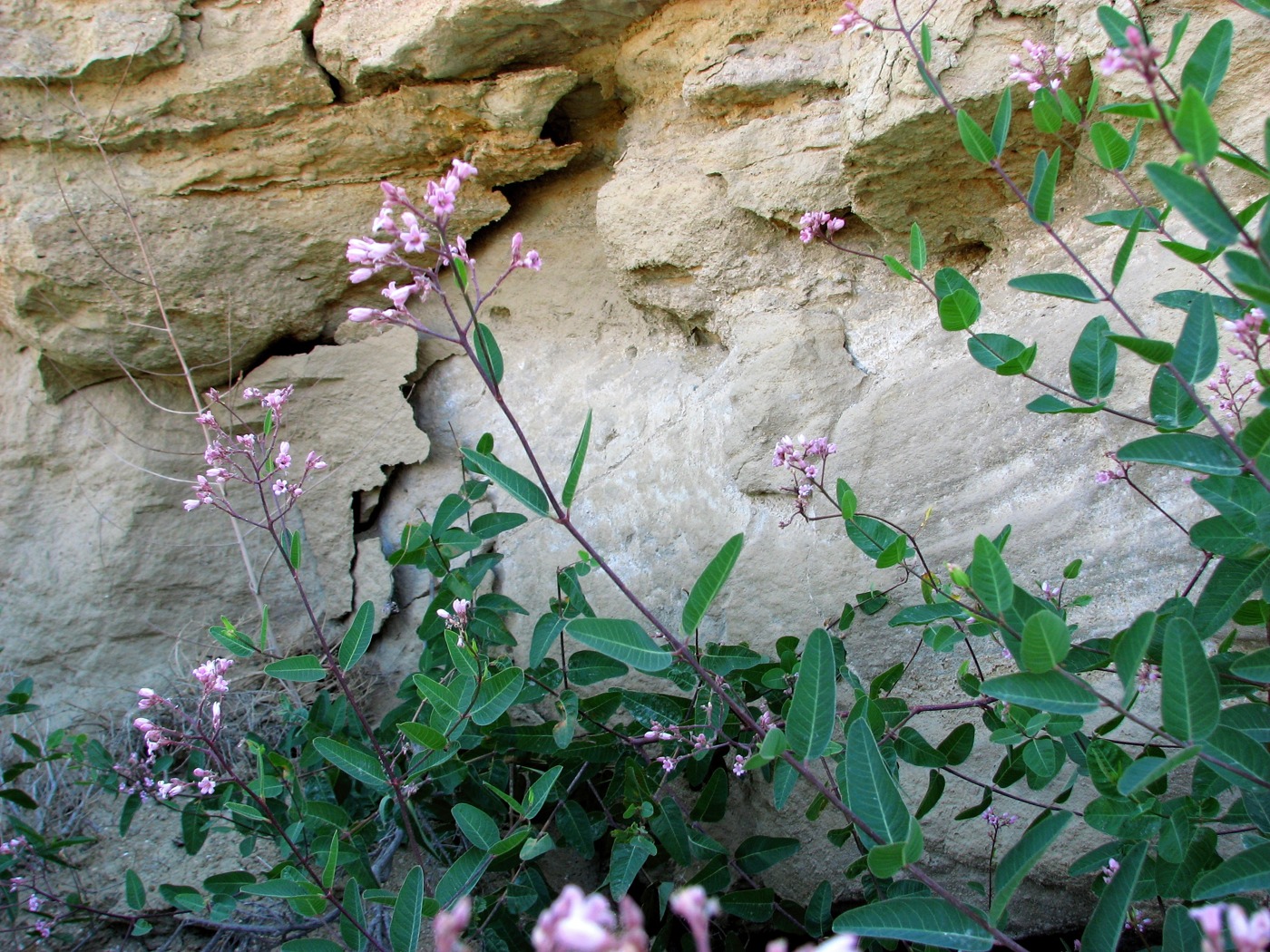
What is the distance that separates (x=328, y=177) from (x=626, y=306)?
1.11m

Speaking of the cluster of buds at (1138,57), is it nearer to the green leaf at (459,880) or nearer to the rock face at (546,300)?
the rock face at (546,300)

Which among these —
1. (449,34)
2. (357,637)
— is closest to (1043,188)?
(357,637)

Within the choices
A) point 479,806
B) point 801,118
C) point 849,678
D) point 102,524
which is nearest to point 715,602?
point 849,678

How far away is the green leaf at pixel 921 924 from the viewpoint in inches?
47.2

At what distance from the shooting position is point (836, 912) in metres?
2.38

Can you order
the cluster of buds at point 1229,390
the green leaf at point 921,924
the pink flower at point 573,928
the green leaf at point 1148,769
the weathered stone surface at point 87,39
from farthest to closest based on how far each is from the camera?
the weathered stone surface at point 87,39 < the cluster of buds at point 1229,390 < the green leaf at point 921,924 < the green leaf at point 1148,769 < the pink flower at point 573,928

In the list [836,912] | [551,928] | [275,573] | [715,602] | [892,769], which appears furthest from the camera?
[275,573]

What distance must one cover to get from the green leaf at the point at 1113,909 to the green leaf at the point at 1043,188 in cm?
103

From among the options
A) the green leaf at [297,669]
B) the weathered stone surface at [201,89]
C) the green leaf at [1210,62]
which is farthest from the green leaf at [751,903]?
the weathered stone surface at [201,89]

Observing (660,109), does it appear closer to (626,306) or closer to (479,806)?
(626,306)

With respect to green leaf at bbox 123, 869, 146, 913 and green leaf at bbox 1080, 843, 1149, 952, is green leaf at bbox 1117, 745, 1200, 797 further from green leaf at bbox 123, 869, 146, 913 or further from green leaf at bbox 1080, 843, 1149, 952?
green leaf at bbox 123, 869, 146, 913

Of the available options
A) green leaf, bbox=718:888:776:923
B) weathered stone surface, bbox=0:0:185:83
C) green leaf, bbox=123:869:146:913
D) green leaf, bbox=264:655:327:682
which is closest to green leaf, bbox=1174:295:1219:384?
green leaf, bbox=718:888:776:923

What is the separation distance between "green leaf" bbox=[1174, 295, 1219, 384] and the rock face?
30.1 inches

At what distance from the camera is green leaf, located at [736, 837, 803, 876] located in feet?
7.00
